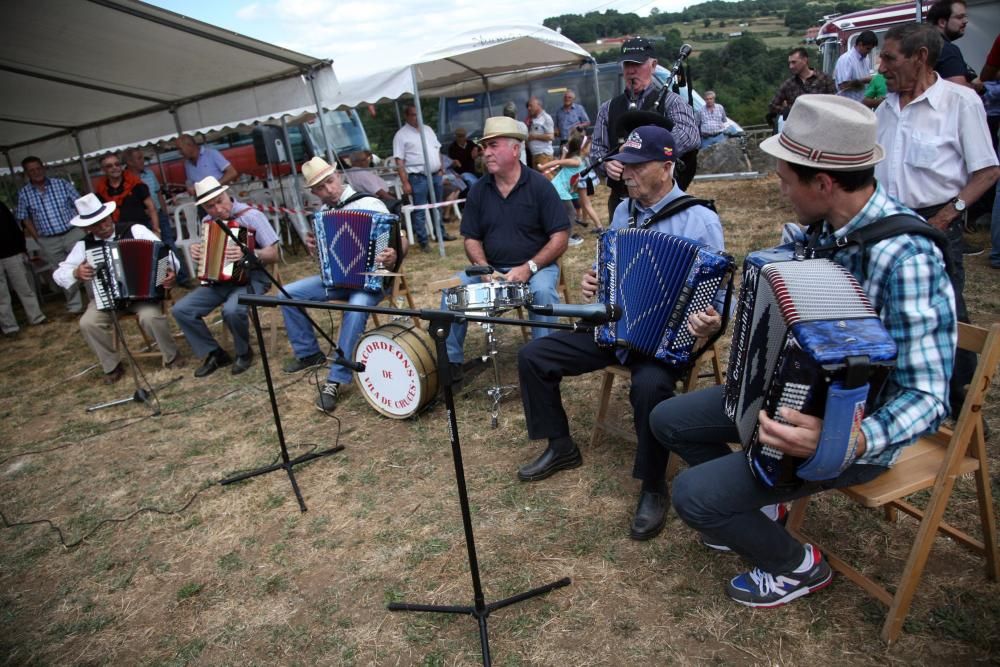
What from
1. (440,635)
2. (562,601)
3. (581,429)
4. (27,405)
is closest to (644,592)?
(562,601)

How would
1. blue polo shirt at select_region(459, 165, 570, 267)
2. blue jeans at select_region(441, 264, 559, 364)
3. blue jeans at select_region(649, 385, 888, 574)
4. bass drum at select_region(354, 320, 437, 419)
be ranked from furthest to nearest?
blue polo shirt at select_region(459, 165, 570, 267) < blue jeans at select_region(441, 264, 559, 364) < bass drum at select_region(354, 320, 437, 419) < blue jeans at select_region(649, 385, 888, 574)

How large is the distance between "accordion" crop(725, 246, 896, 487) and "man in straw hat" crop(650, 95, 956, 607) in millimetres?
48

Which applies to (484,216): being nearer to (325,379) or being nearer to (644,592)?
(325,379)

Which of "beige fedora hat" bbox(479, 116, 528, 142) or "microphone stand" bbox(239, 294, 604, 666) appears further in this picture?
"beige fedora hat" bbox(479, 116, 528, 142)

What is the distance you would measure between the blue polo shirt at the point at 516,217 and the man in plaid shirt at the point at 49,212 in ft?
21.5

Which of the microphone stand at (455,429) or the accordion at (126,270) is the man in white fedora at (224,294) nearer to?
the accordion at (126,270)

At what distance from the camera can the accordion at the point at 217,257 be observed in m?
5.14

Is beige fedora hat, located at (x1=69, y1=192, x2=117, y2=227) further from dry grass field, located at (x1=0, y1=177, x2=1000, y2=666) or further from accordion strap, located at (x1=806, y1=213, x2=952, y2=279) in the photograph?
accordion strap, located at (x1=806, y1=213, x2=952, y2=279)

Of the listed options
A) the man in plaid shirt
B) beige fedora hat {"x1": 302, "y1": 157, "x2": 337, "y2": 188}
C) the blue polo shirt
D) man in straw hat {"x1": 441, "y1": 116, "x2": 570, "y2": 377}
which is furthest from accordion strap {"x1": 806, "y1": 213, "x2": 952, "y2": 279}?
the man in plaid shirt

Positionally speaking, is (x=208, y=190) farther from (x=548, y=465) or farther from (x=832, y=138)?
(x=832, y=138)

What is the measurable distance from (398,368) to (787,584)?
2470 millimetres

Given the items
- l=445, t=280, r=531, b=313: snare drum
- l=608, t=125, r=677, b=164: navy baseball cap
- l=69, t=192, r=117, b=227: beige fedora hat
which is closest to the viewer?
l=608, t=125, r=677, b=164: navy baseball cap

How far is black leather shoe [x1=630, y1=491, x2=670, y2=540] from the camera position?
272cm

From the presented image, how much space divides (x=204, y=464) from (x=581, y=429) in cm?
242
